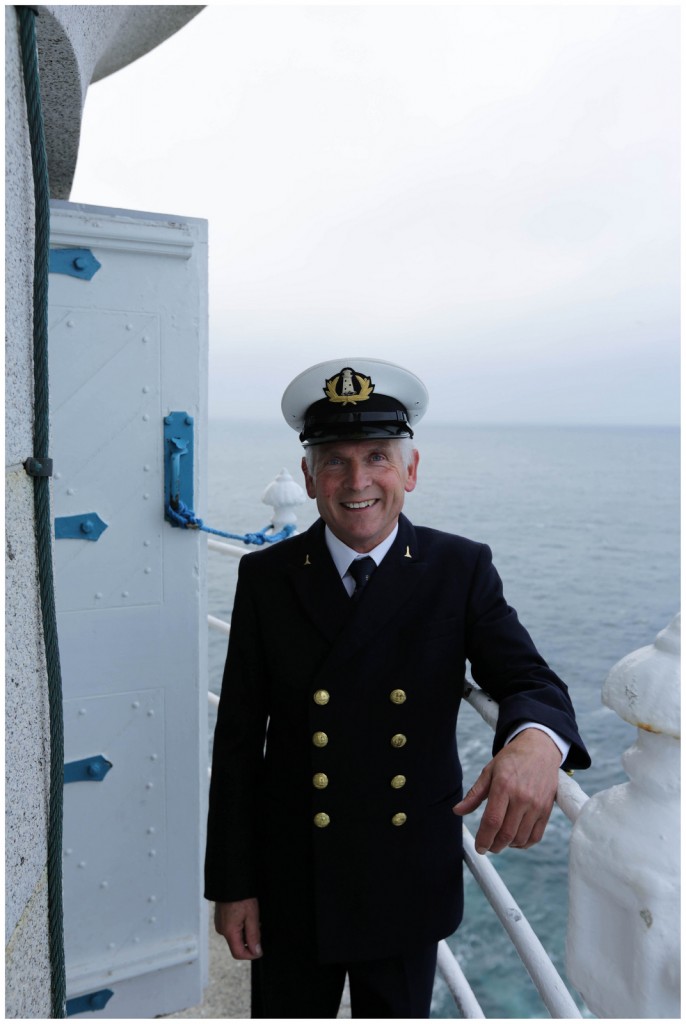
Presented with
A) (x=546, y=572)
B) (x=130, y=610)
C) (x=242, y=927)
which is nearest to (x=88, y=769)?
(x=130, y=610)

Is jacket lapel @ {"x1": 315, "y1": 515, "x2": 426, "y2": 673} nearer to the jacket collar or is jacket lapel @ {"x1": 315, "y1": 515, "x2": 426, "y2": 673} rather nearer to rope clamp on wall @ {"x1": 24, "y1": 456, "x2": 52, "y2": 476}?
the jacket collar

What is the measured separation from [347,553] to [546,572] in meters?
44.3

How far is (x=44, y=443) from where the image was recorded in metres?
1.18

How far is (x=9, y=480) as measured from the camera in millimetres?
1060

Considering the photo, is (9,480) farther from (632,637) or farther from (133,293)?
(632,637)

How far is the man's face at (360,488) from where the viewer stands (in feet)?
5.25

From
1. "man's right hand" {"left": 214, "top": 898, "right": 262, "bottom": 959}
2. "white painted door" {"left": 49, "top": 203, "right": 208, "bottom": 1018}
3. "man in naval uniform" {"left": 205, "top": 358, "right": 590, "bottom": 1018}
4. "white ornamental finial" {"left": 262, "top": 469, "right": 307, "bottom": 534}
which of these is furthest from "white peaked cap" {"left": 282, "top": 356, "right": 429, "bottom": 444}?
"white ornamental finial" {"left": 262, "top": 469, "right": 307, "bottom": 534}

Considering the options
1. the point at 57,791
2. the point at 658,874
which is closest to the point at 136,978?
the point at 57,791

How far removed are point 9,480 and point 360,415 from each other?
2.71 feet

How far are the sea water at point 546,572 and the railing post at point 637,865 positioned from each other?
93 cm

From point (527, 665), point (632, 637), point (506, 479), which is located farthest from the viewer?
point (506, 479)

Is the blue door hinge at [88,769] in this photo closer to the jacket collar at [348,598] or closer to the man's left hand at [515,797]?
the jacket collar at [348,598]

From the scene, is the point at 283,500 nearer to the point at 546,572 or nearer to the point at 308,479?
the point at 308,479

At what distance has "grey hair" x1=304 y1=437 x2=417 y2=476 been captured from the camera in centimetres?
169
